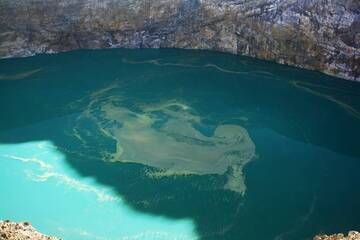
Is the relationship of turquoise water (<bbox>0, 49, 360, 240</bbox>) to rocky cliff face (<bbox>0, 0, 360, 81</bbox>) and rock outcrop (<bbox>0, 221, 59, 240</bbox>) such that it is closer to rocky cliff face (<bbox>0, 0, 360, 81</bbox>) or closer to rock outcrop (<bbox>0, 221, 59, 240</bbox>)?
rocky cliff face (<bbox>0, 0, 360, 81</bbox>)

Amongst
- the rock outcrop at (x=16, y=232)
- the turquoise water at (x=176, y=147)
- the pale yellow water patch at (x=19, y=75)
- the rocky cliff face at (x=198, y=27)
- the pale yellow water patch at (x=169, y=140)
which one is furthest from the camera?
the pale yellow water patch at (x=19, y=75)

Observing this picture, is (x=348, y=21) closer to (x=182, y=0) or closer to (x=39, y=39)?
(x=182, y=0)

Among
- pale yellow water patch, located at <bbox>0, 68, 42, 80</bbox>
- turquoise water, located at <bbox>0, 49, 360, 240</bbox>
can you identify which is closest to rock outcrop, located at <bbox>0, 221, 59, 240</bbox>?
turquoise water, located at <bbox>0, 49, 360, 240</bbox>

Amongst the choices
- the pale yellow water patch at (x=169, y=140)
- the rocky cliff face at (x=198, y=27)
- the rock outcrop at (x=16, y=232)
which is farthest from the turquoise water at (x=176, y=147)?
the rock outcrop at (x=16, y=232)

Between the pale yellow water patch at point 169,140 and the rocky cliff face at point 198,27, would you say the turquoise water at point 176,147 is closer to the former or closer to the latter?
the pale yellow water patch at point 169,140

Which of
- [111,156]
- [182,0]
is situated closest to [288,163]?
[111,156]

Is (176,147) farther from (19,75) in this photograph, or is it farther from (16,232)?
(19,75)
